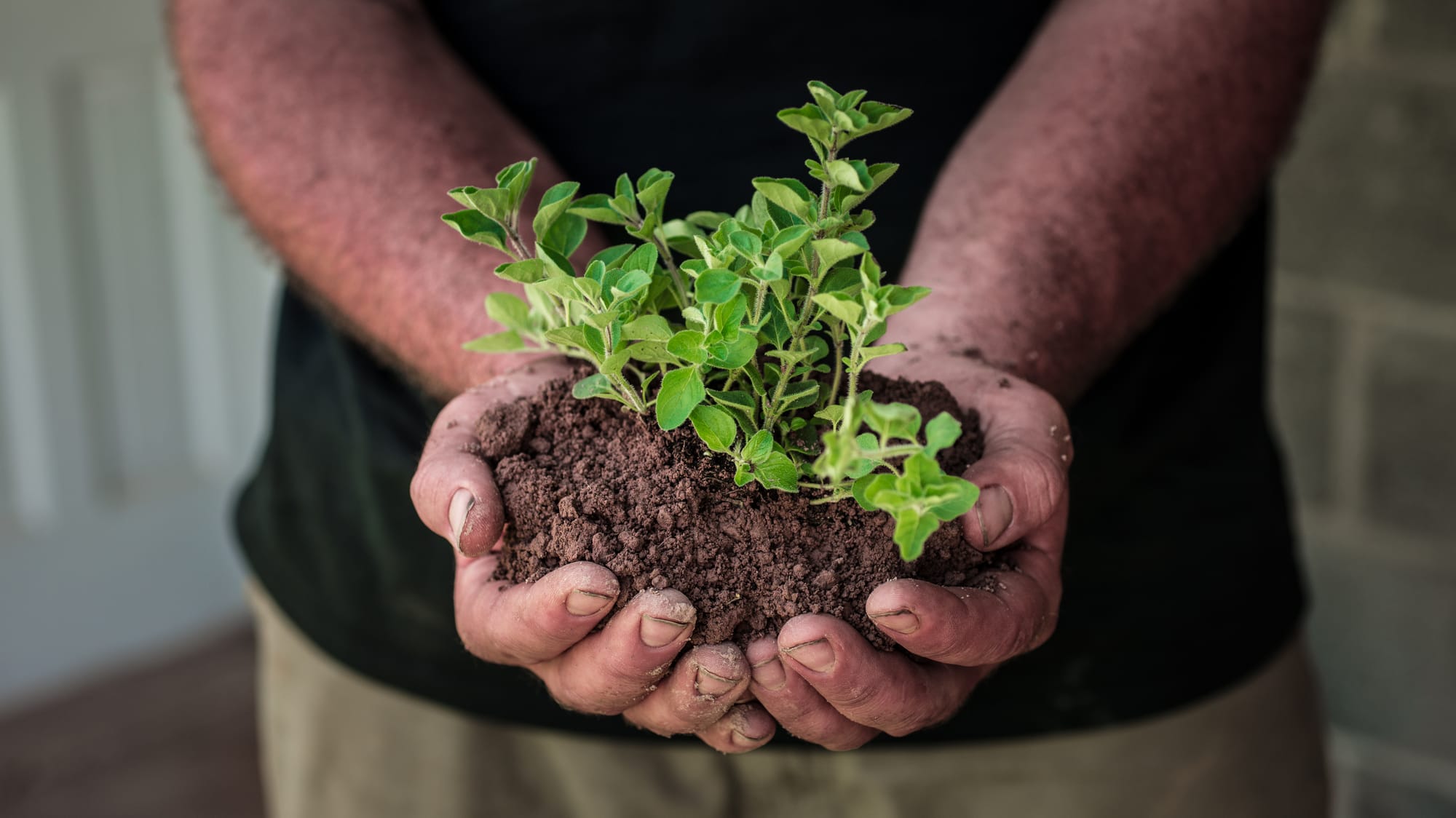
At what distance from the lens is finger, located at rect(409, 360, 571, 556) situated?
87 cm

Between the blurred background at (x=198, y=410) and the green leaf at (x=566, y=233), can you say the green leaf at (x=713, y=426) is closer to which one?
the green leaf at (x=566, y=233)

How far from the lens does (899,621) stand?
800mm

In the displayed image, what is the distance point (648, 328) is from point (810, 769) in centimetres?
68

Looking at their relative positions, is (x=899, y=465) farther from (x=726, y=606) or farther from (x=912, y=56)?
(x=912, y=56)

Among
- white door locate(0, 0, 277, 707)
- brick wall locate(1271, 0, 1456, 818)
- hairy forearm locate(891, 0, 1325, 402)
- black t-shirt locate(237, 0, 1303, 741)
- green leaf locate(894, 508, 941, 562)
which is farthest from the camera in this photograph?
white door locate(0, 0, 277, 707)

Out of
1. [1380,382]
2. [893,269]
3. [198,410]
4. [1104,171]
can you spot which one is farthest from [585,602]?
[198,410]

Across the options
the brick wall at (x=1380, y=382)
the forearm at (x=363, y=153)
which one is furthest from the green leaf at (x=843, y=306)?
the brick wall at (x=1380, y=382)

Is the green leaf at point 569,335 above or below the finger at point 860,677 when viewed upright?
above

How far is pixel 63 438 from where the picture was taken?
2818 mm

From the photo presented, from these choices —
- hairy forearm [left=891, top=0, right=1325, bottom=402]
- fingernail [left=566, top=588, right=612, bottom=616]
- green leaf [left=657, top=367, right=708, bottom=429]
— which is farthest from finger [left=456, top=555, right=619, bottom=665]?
hairy forearm [left=891, top=0, right=1325, bottom=402]

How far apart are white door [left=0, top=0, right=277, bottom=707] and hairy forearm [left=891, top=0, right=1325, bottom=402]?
78.7 inches

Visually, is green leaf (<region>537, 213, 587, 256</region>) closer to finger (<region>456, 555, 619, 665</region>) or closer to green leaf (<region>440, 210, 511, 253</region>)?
green leaf (<region>440, 210, 511, 253</region>)

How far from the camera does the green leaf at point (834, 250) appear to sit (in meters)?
0.81

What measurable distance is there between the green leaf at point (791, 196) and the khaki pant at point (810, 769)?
0.67 m
